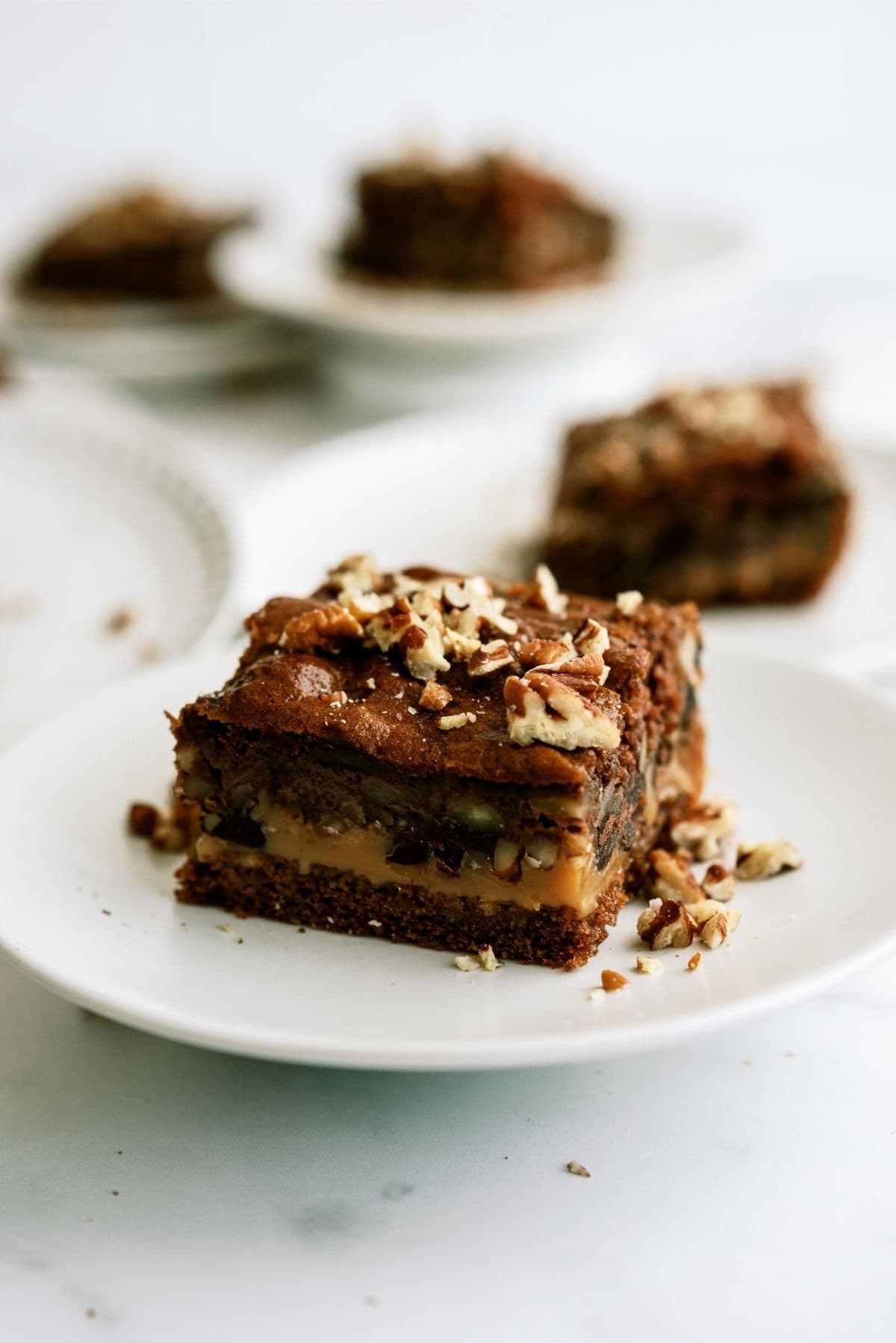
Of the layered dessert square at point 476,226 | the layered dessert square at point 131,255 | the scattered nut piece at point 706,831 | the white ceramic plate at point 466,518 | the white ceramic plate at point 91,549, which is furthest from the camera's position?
the layered dessert square at point 131,255

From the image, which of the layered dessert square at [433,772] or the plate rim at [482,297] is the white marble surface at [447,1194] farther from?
the plate rim at [482,297]

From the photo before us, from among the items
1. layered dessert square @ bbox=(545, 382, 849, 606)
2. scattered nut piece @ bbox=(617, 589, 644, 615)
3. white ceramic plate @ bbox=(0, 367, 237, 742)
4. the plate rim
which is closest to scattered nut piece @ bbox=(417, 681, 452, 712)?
scattered nut piece @ bbox=(617, 589, 644, 615)

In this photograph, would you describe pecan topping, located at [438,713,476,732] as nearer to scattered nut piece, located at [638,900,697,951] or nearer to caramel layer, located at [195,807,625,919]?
caramel layer, located at [195,807,625,919]

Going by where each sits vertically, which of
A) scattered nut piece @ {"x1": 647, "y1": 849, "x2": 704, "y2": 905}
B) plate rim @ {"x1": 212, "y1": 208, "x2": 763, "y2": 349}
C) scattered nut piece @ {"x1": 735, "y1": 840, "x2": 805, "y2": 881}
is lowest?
scattered nut piece @ {"x1": 647, "y1": 849, "x2": 704, "y2": 905}

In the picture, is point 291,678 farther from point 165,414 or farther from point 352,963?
point 165,414

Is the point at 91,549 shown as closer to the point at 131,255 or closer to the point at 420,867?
the point at 420,867

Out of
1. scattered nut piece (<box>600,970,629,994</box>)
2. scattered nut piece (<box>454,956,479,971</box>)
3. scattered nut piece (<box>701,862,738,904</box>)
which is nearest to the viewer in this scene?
scattered nut piece (<box>600,970,629,994</box>)

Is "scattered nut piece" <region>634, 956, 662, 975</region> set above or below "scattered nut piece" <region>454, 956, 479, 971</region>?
Answer: above

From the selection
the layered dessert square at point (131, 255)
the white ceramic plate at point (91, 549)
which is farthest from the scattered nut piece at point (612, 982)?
the layered dessert square at point (131, 255)
